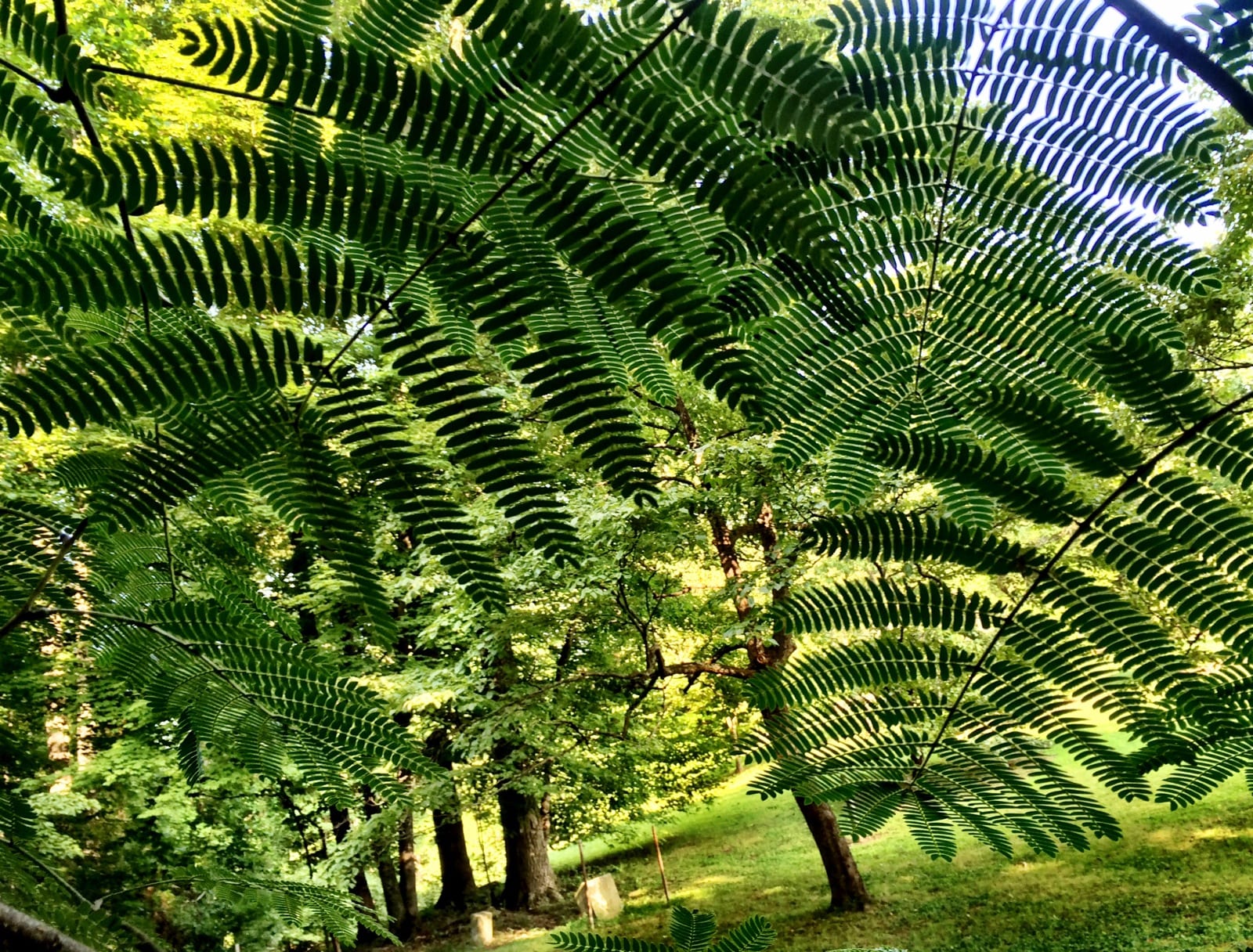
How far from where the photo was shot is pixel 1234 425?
1397 mm

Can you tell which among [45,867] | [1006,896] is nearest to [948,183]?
[45,867]

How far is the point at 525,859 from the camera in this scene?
48.2 ft

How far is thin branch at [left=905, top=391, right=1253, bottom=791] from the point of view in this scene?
1.28m

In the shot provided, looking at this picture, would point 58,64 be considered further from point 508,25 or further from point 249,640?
point 249,640

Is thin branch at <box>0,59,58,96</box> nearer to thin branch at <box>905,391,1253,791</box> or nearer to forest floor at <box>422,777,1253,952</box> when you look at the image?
thin branch at <box>905,391,1253,791</box>

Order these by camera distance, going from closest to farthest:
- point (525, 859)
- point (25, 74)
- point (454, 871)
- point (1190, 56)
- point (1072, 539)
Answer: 1. point (1190, 56)
2. point (25, 74)
3. point (1072, 539)
4. point (525, 859)
5. point (454, 871)

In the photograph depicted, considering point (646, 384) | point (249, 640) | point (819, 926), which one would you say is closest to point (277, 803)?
point (819, 926)

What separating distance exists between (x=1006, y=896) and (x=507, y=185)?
520 inches

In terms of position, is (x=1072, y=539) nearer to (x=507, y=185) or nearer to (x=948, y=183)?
(x=948, y=183)

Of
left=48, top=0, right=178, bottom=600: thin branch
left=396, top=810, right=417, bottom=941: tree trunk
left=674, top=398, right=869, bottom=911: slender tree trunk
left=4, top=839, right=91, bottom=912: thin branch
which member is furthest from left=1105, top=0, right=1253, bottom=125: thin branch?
left=396, top=810, right=417, bottom=941: tree trunk

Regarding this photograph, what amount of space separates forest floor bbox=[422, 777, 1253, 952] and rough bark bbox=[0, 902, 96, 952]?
724 cm

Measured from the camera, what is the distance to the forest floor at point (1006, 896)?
8.91 meters

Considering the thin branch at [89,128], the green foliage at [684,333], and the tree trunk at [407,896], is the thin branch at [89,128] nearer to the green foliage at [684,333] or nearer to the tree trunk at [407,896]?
the green foliage at [684,333]

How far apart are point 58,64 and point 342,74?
0.55m
